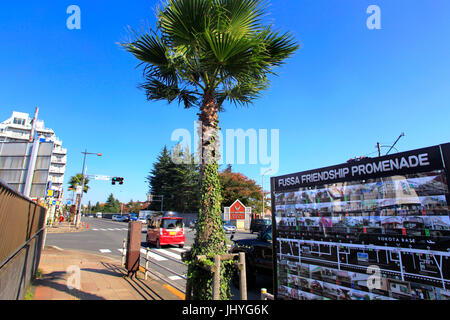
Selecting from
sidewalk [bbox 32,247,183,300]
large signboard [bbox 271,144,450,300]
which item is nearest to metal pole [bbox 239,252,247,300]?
large signboard [bbox 271,144,450,300]

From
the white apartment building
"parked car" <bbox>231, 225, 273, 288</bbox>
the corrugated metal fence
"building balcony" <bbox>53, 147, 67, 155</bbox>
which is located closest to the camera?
the corrugated metal fence

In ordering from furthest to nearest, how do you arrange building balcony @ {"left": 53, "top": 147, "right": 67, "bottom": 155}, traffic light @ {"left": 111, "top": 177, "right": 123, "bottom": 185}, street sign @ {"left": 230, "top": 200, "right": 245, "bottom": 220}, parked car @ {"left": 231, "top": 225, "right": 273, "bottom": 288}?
building balcony @ {"left": 53, "top": 147, "right": 67, "bottom": 155} → traffic light @ {"left": 111, "top": 177, "right": 123, "bottom": 185} → street sign @ {"left": 230, "top": 200, "right": 245, "bottom": 220} → parked car @ {"left": 231, "top": 225, "right": 273, "bottom": 288}

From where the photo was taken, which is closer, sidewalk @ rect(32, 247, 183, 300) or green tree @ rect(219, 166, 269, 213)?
sidewalk @ rect(32, 247, 183, 300)

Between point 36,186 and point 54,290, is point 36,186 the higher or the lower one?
the higher one

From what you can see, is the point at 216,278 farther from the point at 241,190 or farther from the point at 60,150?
the point at 60,150

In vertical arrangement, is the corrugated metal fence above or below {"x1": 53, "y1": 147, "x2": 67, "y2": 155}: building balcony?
below

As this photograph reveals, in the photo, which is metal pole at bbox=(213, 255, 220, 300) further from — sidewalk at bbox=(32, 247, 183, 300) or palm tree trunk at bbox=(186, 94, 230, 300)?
sidewalk at bbox=(32, 247, 183, 300)

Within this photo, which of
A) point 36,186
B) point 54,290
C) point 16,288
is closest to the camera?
point 16,288

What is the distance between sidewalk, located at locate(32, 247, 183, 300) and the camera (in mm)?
5195

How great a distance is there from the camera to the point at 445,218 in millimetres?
2014

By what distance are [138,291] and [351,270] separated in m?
5.06

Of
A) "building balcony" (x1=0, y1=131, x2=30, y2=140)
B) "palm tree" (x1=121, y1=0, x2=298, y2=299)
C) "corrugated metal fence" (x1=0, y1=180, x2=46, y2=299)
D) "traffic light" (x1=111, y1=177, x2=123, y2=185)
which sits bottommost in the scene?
"corrugated metal fence" (x1=0, y1=180, x2=46, y2=299)

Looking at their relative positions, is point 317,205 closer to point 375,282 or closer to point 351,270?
point 351,270
